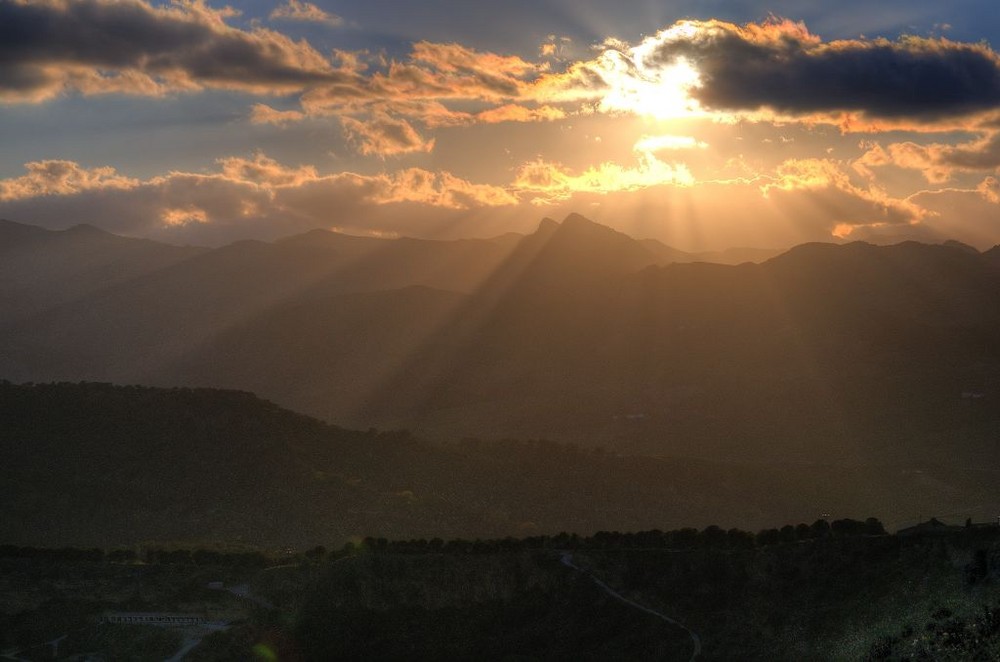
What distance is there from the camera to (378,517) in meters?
169

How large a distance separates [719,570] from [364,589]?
37.0 m

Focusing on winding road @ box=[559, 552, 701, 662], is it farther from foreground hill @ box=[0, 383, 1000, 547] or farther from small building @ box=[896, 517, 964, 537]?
foreground hill @ box=[0, 383, 1000, 547]

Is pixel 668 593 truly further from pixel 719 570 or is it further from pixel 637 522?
pixel 637 522

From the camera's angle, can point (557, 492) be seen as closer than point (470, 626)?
No

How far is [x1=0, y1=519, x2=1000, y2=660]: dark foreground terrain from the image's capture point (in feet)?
306

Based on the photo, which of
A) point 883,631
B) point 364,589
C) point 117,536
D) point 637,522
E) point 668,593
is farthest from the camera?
point 637,522

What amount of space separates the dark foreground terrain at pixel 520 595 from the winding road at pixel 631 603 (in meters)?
0.21

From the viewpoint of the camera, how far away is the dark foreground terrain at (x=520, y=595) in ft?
306

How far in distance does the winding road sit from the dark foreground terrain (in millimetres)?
211

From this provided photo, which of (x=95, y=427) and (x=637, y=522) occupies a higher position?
(x=95, y=427)

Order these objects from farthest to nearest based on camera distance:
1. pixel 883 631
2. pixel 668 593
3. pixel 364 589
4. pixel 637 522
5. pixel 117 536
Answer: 1. pixel 637 522
2. pixel 117 536
3. pixel 364 589
4. pixel 668 593
5. pixel 883 631

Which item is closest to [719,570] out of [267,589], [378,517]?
[267,589]

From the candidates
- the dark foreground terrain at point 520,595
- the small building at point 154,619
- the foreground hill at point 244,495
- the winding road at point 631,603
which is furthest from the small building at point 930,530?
the foreground hill at point 244,495

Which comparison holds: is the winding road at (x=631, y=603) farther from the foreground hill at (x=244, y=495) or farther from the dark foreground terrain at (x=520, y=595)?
the foreground hill at (x=244, y=495)
